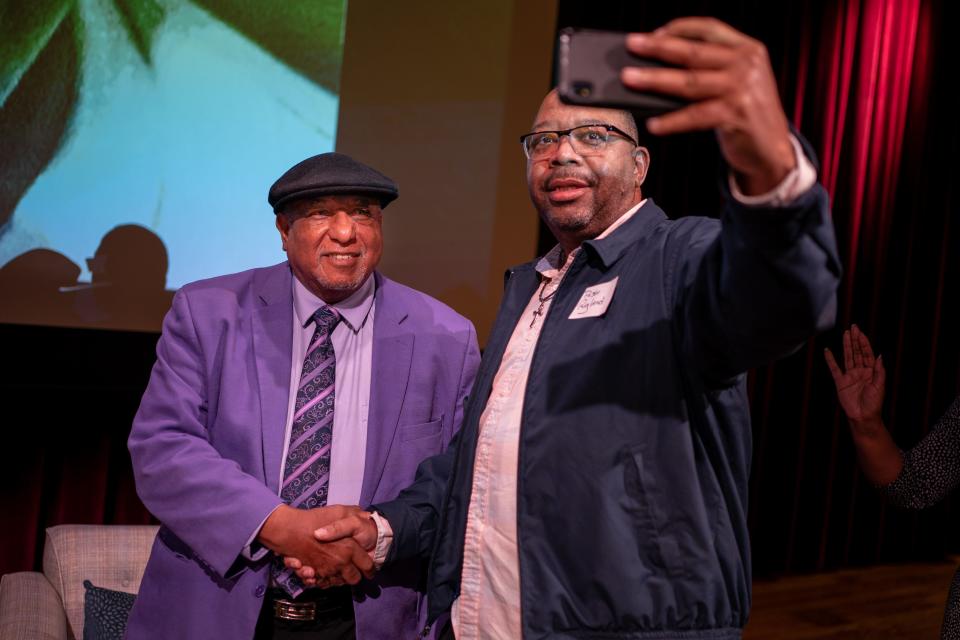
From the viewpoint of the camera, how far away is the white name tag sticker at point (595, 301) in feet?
4.77

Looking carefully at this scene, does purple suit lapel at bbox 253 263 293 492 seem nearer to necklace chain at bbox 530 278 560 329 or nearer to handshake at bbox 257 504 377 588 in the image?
handshake at bbox 257 504 377 588

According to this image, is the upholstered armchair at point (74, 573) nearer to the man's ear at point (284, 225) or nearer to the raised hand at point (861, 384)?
the man's ear at point (284, 225)

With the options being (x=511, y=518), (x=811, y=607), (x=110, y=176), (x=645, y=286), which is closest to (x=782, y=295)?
(x=645, y=286)

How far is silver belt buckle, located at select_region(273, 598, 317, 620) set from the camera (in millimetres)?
1835

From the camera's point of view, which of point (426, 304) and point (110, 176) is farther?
point (110, 176)

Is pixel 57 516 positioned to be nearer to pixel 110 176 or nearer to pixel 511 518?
pixel 110 176

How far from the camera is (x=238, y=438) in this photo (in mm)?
1841

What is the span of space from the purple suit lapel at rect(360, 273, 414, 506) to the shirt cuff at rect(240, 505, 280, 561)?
233 mm

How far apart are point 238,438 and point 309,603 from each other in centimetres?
39

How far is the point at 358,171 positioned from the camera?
1939 millimetres

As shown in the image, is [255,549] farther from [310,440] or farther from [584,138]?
[584,138]

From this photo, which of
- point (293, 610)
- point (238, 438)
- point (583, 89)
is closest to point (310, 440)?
point (238, 438)

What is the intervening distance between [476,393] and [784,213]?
894 millimetres

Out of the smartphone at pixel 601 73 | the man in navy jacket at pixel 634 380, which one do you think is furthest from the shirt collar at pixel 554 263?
the smartphone at pixel 601 73
